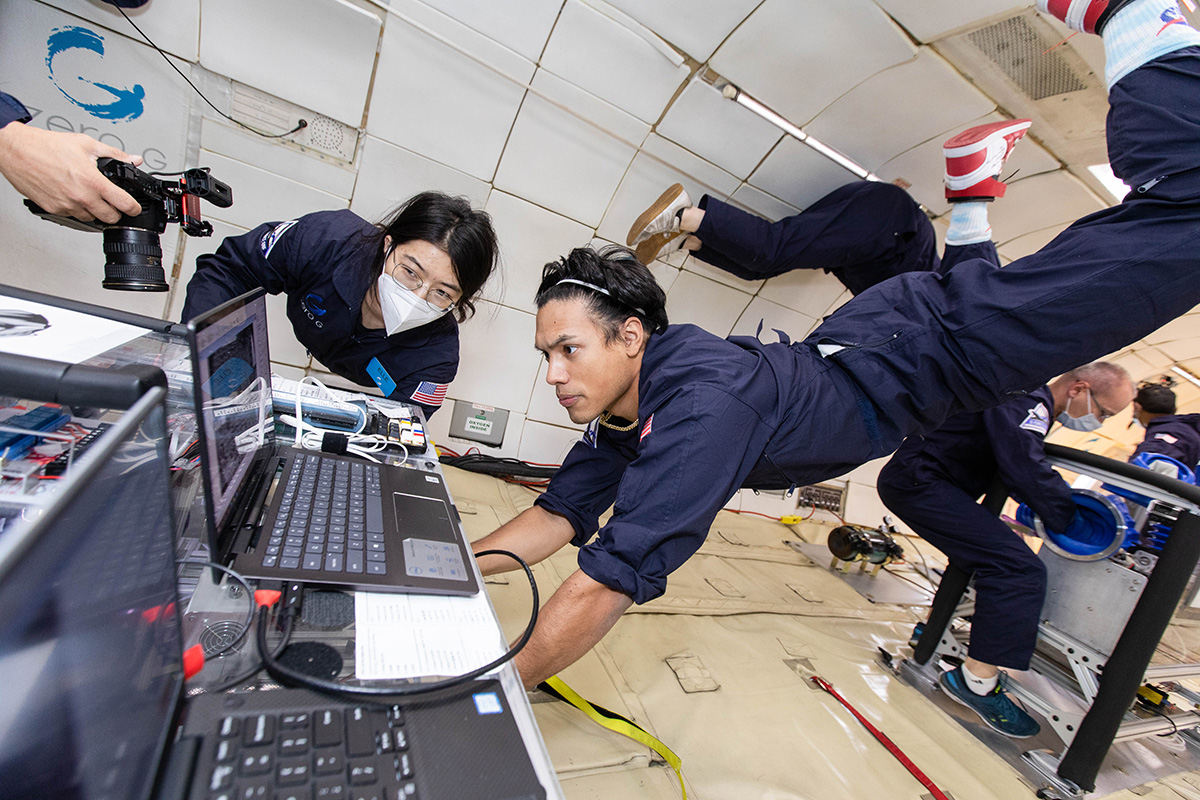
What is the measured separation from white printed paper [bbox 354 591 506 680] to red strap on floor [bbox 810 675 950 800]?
1.50 meters

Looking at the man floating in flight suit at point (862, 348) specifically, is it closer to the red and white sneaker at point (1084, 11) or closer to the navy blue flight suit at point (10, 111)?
the red and white sneaker at point (1084, 11)

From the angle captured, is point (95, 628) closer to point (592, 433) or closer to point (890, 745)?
point (592, 433)

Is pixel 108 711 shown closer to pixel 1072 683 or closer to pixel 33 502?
pixel 33 502

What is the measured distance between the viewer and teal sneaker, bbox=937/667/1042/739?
167 centimetres

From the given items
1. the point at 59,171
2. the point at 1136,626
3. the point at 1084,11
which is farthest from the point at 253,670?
the point at 1084,11

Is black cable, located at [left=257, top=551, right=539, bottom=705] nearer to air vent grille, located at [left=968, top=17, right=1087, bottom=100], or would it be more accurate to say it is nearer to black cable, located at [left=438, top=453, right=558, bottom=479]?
black cable, located at [left=438, top=453, right=558, bottom=479]

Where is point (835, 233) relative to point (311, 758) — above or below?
above

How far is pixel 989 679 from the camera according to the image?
1715 millimetres

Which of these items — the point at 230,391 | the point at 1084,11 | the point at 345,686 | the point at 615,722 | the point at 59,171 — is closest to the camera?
the point at 345,686

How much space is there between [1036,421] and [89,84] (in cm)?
364

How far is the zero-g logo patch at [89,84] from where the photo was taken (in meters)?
1.64

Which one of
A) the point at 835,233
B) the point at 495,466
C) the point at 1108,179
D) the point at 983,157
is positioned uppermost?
the point at 1108,179

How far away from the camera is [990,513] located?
187cm

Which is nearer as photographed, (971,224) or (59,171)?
(59,171)
